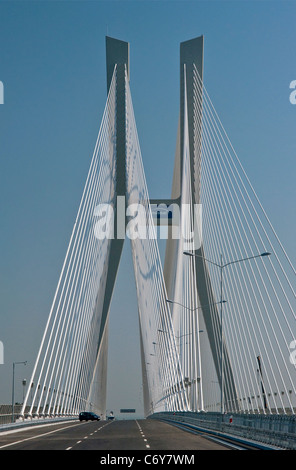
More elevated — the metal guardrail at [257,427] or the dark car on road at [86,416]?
the dark car on road at [86,416]

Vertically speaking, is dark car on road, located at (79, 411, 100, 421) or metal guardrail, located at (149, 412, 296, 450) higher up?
dark car on road, located at (79, 411, 100, 421)

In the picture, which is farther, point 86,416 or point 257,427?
point 86,416

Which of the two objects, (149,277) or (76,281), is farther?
(149,277)

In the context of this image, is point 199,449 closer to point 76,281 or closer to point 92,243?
point 76,281

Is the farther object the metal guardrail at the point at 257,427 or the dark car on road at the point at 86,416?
the dark car on road at the point at 86,416

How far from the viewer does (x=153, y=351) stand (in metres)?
77.1

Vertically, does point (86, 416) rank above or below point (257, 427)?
above

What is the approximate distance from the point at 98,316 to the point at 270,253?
113 ft

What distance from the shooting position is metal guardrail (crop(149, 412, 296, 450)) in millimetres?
20156

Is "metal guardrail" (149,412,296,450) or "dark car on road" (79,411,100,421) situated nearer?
"metal guardrail" (149,412,296,450)

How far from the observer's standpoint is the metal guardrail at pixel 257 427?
794 inches

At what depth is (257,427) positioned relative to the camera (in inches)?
976
